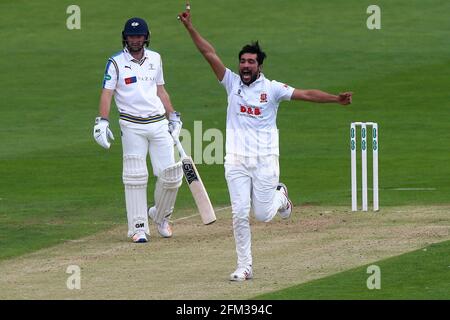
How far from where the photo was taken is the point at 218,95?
3144cm

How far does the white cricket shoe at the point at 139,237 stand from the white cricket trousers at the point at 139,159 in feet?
0.16

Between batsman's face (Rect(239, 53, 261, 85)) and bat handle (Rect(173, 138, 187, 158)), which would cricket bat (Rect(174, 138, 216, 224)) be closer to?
bat handle (Rect(173, 138, 187, 158))

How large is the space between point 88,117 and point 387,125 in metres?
6.12

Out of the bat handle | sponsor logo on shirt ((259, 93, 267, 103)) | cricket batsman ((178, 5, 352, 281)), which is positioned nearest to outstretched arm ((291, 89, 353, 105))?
cricket batsman ((178, 5, 352, 281))

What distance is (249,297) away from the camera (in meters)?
12.7

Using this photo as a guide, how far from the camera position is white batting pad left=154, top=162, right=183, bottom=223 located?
1658 centimetres

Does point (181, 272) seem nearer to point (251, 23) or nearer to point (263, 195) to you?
point (263, 195)

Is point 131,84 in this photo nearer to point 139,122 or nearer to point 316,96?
point 139,122

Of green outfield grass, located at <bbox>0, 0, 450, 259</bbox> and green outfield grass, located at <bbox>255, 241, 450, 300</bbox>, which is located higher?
green outfield grass, located at <bbox>0, 0, 450, 259</bbox>

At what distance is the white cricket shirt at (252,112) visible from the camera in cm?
1395

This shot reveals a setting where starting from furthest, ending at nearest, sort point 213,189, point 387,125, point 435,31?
point 435,31 < point 387,125 < point 213,189

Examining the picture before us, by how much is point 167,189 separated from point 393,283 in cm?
421

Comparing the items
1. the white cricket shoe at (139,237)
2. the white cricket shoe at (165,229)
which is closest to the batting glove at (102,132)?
the white cricket shoe at (139,237)
